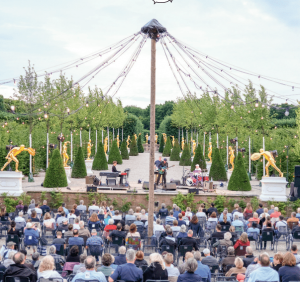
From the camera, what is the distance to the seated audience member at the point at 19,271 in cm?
753

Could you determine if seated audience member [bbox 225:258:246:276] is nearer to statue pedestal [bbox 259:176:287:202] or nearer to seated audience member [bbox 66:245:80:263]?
seated audience member [bbox 66:245:80:263]

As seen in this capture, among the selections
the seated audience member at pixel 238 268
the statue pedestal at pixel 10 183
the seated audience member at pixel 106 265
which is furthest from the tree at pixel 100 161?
the seated audience member at pixel 106 265

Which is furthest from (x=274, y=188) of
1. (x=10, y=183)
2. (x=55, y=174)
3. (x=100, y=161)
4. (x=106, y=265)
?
(x=100, y=161)

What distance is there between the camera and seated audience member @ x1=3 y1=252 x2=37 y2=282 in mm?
7527

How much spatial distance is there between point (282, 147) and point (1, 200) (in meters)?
20.1

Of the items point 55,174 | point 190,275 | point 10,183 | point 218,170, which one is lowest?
point 190,275

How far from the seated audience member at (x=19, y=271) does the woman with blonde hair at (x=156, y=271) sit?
2.22m

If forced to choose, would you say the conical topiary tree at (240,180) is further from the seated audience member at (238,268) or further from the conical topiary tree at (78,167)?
the seated audience member at (238,268)

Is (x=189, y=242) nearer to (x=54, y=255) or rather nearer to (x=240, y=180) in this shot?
(x=54, y=255)

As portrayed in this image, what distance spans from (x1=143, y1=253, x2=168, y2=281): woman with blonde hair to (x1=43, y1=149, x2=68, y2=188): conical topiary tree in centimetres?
1624

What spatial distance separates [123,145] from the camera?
46938mm

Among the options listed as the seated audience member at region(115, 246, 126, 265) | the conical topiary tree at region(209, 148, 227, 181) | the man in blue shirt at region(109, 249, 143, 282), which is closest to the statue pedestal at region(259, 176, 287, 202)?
Result: the conical topiary tree at region(209, 148, 227, 181)

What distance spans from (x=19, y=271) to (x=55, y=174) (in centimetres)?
1580

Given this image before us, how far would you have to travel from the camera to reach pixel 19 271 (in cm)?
759
